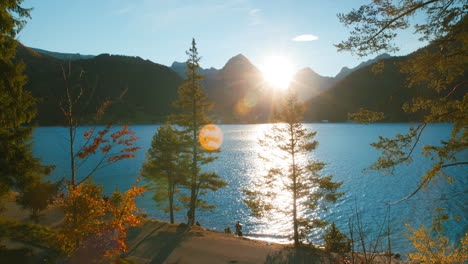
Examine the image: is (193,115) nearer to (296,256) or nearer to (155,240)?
(155,240)

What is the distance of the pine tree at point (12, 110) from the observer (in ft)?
33.7

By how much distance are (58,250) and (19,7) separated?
1142 centimetres

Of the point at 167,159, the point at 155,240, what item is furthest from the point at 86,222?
the point at 167,159

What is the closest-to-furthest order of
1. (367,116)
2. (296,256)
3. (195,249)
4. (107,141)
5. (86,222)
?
(367,116) → (86,222) → (107,141) → (296,256) → (195,249)

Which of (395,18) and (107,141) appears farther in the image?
(107,141)

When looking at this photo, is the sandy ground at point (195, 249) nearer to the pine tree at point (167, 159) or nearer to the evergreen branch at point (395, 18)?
the pine tree at point (167, 159)

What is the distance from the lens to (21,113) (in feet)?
35.7

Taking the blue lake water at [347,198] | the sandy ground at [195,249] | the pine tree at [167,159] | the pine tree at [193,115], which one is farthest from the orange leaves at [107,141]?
→ the pine tree at [167,159]

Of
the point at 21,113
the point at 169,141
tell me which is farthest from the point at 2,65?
the point at 169,141

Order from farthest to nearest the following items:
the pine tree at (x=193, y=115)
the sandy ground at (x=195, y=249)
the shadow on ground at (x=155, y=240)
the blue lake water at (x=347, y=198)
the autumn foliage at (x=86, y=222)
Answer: the blue lake water at (x=347, y=198), the pine tree at (x=193, y=115), the shadow on ground at (x=155, y=240), the sandy ground at (x=195, y=249), the autumn foliage at (x=86, y=222)

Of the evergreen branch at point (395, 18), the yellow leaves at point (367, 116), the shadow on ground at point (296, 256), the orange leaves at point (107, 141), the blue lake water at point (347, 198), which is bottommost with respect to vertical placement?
the blue lake water at point (347, 198)

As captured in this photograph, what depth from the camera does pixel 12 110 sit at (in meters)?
10.5

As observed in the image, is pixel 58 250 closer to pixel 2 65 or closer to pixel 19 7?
pixel 2 65

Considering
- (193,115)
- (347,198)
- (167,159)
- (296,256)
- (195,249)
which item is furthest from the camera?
(347,198)
